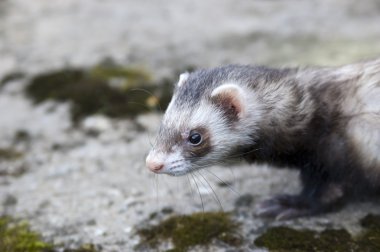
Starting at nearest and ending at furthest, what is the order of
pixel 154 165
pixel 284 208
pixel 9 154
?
pixel 154 165 → pixel 284 208 → pixel 9 154

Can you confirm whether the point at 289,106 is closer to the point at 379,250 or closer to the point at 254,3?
the point at 379,250

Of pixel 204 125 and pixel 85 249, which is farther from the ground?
pixel 204 125

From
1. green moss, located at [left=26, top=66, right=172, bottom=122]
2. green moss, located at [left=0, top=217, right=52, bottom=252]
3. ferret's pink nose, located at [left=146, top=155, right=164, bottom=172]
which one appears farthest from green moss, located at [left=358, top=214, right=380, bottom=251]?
green moss, located at [left=26, top=66, right=172, bottom=122]

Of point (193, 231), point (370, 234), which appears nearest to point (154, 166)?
point (193, 231)

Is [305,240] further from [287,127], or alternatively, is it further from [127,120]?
[127,120]

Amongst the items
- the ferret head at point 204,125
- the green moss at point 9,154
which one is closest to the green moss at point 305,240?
the ferret head at point 204,125

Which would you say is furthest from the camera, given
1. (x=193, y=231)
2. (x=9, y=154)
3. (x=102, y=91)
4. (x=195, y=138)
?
(x=102, y=91)

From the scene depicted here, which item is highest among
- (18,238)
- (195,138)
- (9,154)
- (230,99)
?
(9,154)
